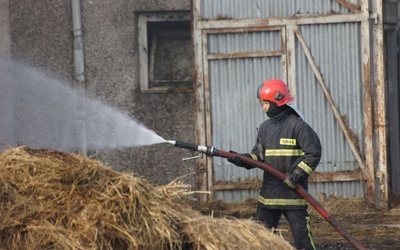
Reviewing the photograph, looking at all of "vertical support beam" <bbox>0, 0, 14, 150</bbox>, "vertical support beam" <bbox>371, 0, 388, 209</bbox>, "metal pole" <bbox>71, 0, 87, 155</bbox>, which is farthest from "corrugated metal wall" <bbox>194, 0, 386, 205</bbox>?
"vertical support beam" <bbox>0, 0, 14, 150</bbox>

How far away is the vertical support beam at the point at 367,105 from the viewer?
41.2ft

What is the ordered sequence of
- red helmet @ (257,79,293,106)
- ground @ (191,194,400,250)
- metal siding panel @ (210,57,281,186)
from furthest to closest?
1. metal siding panel @ (210,57,281,186)
2. ground @ (191,194,400,250)
3. red helmet @ (257,79,293,106)

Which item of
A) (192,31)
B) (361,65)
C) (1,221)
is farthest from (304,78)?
(1,221)

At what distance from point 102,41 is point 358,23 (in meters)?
3.54

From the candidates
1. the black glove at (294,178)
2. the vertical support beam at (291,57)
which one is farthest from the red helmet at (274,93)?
the vertical support beam at (291,57)

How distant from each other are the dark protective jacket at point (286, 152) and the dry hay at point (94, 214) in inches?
71.4

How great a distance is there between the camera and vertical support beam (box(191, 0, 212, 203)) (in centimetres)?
1260

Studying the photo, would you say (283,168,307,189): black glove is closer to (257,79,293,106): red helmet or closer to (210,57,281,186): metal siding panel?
(257,79,293,106): red helmet

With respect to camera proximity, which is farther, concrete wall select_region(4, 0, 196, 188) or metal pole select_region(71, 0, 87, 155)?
concrete wall select_region(4, 0, 196, 188)

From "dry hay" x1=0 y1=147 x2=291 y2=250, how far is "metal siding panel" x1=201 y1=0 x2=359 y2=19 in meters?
5.89

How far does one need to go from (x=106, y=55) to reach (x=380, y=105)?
3.83m

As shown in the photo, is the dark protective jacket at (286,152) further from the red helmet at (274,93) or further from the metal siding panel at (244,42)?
the metal siding panel at (244,42)

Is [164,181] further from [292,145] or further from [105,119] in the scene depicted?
[292,145]

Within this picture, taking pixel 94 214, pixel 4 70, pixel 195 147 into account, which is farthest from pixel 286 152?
pixel 4 70
